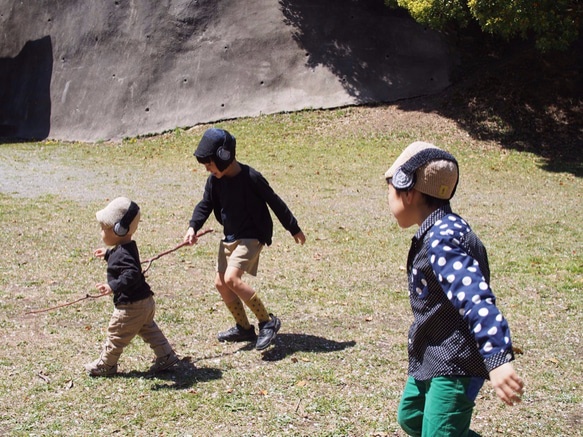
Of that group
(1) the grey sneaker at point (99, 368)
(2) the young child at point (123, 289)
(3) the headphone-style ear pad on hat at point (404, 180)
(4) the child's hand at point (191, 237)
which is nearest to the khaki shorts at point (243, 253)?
(4) the child's hand at point (191, 237)

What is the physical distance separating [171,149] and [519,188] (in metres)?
9.38

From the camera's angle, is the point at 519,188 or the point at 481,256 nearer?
the point at 481,256

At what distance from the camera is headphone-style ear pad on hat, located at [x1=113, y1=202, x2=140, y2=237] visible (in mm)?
4375

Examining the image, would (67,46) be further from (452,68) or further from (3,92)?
(452,68)

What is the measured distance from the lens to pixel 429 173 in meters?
2.79

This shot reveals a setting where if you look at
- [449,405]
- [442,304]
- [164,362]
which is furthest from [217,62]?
[449,405]

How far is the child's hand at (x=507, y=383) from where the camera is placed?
88.6 inches

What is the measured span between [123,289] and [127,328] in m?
0.29

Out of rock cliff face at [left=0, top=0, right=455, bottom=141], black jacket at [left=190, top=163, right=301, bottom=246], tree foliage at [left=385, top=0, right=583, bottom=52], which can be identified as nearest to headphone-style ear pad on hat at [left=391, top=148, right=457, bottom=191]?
black jacket at [left=190, top=163, right=301, bottom=246]

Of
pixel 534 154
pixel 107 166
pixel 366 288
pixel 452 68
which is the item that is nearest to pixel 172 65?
pixel 107 166

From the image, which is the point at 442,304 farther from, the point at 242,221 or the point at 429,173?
the point at 242,221

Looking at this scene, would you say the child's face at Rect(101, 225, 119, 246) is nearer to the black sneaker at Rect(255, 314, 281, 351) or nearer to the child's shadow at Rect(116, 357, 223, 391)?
the child's shadow at Rect(116, 357, 223, 391)

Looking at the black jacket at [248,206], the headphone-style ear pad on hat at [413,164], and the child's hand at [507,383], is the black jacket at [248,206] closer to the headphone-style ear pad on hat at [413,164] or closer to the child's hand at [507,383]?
the headphone-style ear pad on hat at [413,164]

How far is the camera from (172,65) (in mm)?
21062
